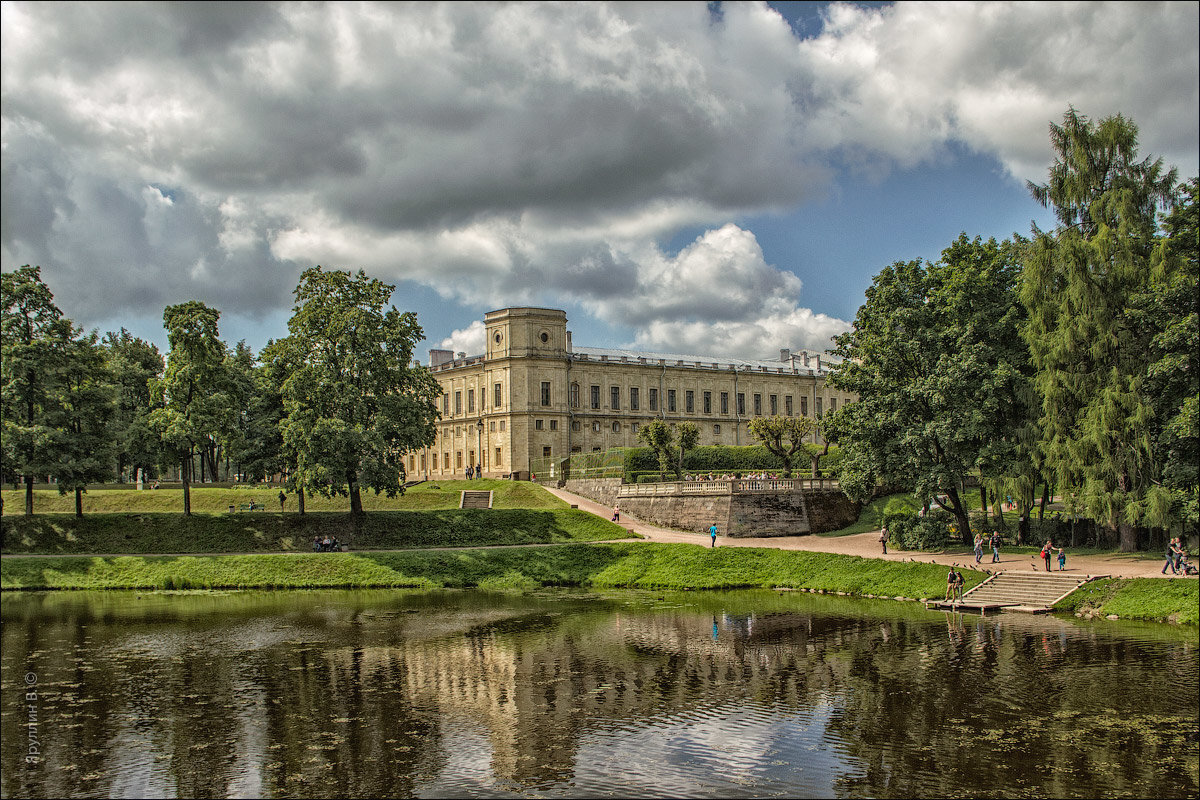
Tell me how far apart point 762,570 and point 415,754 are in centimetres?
2626

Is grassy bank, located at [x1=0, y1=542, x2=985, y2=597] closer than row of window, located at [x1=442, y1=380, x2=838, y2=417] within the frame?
Yes

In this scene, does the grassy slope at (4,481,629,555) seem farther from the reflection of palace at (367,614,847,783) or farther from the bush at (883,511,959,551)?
the reflection of palace at (367,614,847,783)

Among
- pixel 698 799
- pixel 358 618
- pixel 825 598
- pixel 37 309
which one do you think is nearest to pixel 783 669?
pixel 698 799

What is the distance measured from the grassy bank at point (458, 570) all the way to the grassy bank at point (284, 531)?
3.10 meters

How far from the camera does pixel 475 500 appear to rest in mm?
59562

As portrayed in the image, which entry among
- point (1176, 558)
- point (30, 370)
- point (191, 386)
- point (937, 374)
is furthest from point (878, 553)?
point (30, 370)

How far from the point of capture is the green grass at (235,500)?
5481 centimetres

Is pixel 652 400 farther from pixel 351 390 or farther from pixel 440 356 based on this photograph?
pixel 351 390

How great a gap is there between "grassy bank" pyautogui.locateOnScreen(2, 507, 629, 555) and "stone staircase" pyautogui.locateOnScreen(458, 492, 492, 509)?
23.4 ft

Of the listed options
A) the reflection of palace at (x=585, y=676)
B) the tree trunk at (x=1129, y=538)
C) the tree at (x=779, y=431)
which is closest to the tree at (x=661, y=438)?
the tree at (x=779, y=431)

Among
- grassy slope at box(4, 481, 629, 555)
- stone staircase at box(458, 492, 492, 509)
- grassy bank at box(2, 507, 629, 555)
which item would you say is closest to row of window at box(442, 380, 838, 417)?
stone staircase at box(458, 492, 492, 509)

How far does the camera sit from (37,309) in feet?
152

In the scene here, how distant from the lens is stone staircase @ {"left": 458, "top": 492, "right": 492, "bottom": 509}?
5888 cm

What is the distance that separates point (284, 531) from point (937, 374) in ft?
109
